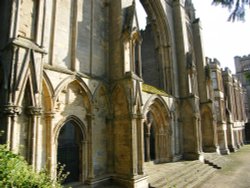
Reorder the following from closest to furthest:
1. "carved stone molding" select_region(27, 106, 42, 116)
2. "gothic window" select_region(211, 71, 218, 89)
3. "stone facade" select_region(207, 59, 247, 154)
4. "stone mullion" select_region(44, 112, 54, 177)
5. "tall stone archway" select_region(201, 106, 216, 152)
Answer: "carved stone molding" select_region(27, 106, 42, 116), "stone mullion" select_region(44, 112, 54, 177), "tall stone archway" select_region(201, 106, 216, 152), "stone facade" select_region(207, 59, 247, 154), "gothic window" select_region(211, 71, 218, 89)

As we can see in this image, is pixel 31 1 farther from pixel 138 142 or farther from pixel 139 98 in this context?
pixel 138 142

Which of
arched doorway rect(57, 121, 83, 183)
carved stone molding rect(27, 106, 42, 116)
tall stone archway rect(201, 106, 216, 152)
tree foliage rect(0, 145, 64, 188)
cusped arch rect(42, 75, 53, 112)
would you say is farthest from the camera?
tall stone archway rect(201, 106, 216, 152)

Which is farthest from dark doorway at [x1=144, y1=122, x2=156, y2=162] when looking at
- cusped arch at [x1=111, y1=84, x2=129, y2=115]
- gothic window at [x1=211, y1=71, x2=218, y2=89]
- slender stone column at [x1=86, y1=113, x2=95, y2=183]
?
gothic window at [x1=211, y1=71, x2=218, y2=89]

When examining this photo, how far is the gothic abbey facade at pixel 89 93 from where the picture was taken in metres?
5.89

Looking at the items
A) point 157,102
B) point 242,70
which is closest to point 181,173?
point 157,102

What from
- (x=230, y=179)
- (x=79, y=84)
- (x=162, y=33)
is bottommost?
(x=230, y=179)

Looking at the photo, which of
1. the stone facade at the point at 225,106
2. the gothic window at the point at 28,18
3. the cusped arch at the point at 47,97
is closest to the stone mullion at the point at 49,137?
the cusped arch at the point at 47,97

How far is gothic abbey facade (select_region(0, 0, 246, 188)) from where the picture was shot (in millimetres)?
5895

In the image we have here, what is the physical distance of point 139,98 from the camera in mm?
9422

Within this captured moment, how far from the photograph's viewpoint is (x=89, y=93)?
29.2 ft

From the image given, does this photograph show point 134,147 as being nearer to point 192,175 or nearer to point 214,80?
point 192,175

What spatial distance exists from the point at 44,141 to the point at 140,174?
426cm

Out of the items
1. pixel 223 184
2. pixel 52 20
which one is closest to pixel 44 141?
pixel 52 20

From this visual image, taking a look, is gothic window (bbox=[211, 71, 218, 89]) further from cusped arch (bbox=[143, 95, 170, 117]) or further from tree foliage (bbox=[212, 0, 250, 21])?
tree foliage (bbox=[212, 0, 250, 21])
